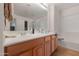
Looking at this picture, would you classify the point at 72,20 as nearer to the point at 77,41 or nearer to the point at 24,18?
the point at 77,41

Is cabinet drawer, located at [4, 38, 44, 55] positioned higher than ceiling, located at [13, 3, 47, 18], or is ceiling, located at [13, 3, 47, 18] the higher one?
ceiling, located at [13, 3, 47, 18]

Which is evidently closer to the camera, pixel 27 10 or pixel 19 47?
pixel 19 47

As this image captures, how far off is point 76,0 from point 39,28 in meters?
1.33

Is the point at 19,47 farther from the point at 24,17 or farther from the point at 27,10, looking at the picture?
the point at 27,10

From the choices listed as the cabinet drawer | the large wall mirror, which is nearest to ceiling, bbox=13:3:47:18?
the large wall mirror

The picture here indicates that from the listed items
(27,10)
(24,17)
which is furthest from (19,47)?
(27,10)

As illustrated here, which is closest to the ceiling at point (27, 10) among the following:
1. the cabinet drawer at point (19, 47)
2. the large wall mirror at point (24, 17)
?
the large wall mirror at point (24, 17)

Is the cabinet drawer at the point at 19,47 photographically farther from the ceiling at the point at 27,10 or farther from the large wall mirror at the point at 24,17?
the ceiling at the point at 27,10

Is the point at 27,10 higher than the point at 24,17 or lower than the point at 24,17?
higher

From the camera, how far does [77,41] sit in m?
2.27

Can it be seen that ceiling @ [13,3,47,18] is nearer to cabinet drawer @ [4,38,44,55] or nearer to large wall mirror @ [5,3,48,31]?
large wall mirror @ [5,3,48,31]

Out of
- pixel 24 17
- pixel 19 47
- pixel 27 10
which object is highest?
pixel 27 10

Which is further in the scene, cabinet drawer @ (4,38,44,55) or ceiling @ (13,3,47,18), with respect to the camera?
ceiling @ (13,3,47,18)

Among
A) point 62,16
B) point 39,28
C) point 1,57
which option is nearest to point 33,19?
point 39,28
